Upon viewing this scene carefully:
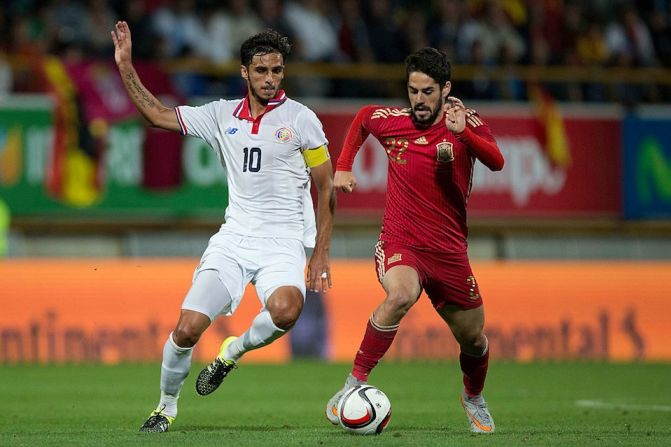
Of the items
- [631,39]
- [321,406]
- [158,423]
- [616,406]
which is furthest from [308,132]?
[631,39]

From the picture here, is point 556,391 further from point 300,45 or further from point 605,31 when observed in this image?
point 605,31

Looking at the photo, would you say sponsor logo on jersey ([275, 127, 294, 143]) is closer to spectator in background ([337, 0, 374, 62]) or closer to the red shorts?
the red shorts

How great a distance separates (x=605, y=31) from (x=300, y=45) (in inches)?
198

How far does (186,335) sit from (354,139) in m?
1.70

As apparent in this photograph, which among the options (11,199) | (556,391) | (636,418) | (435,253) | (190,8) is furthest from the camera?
(190,8)

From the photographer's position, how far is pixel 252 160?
8.57 m

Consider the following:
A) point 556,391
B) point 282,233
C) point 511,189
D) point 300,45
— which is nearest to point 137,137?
point 300,45

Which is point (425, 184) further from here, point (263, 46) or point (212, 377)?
point (212, 377)

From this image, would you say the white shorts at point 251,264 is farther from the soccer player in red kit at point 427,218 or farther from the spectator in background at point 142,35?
the spectator in background at point 142,35

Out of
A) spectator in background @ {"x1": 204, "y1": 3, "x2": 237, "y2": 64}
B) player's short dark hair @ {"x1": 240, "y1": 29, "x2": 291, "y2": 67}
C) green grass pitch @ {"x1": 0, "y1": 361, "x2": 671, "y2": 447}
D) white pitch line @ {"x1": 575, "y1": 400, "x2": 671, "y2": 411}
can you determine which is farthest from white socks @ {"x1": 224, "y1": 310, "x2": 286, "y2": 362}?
spectator in background @ {"x1": 204, "y1": 3, "x2": 237, "y2": 64}

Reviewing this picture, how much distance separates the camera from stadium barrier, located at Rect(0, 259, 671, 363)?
48.5 feet

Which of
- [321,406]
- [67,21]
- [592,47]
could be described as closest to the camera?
[321,406]

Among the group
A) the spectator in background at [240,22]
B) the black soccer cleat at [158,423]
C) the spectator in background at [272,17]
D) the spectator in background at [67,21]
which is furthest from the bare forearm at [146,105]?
the spectator in background at [272,17]

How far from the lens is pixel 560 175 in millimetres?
18438
